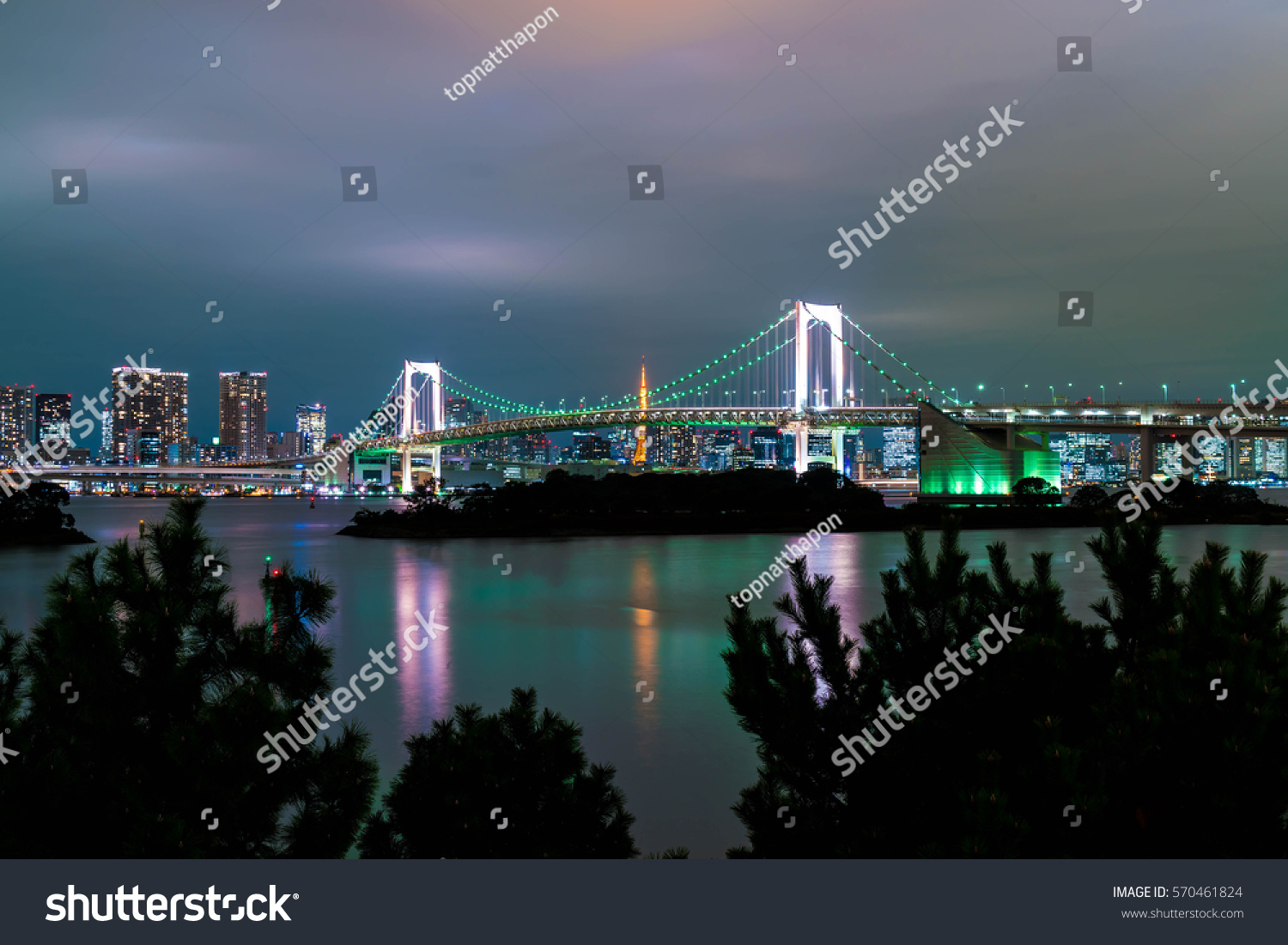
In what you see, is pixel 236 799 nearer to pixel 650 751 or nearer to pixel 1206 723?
pixel 1206 723

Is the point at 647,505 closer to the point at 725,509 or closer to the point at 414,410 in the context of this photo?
the point at 725,509

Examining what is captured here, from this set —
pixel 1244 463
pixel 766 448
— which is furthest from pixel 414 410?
pixel 1244 463

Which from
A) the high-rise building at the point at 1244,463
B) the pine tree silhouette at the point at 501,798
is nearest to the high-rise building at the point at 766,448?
the high-rise building at the point at 1244,463

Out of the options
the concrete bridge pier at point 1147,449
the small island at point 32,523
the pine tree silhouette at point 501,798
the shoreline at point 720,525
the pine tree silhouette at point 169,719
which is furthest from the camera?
the concrete bridge pier at point 1147,449

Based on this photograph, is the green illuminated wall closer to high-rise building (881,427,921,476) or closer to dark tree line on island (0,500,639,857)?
high-rise building (881,427,921,476)

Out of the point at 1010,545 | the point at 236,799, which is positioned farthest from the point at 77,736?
the point at 1010,545

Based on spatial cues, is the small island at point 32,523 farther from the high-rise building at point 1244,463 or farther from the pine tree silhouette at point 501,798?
the high-rise building at point 1244,463
